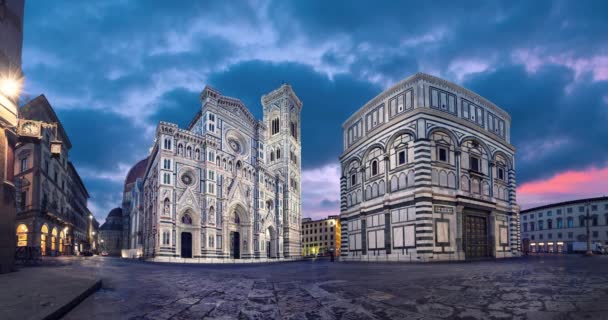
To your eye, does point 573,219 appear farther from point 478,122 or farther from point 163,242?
point 163,242

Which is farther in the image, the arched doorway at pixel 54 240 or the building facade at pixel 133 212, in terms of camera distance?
the building facade at pixel 133 212

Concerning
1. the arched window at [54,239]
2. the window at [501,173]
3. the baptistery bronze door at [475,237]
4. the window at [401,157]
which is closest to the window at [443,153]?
the window at [401,157]

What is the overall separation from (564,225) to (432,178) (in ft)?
232

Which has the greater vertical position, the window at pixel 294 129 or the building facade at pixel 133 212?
the window at pixel 294 129

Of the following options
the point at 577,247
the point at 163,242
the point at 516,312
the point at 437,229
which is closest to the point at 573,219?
the point at 577,247

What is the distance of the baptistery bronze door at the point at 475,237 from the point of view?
3173 cm

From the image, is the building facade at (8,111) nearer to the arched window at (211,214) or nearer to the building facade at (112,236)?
the arched window at (211,214)

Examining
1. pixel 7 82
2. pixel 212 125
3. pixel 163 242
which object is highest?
pixel 212 125

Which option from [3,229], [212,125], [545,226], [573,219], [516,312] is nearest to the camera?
[516,312]

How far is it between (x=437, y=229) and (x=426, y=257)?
2678 millimetres

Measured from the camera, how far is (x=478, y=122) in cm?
3553

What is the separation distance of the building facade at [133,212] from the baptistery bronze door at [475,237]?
49.3 metres

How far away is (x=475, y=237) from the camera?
32.8 m

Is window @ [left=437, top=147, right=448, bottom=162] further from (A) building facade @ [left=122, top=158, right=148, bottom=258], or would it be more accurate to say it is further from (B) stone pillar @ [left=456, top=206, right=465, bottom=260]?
(A) building facade @ [left=122, top=158, right=148, bottom=258]
